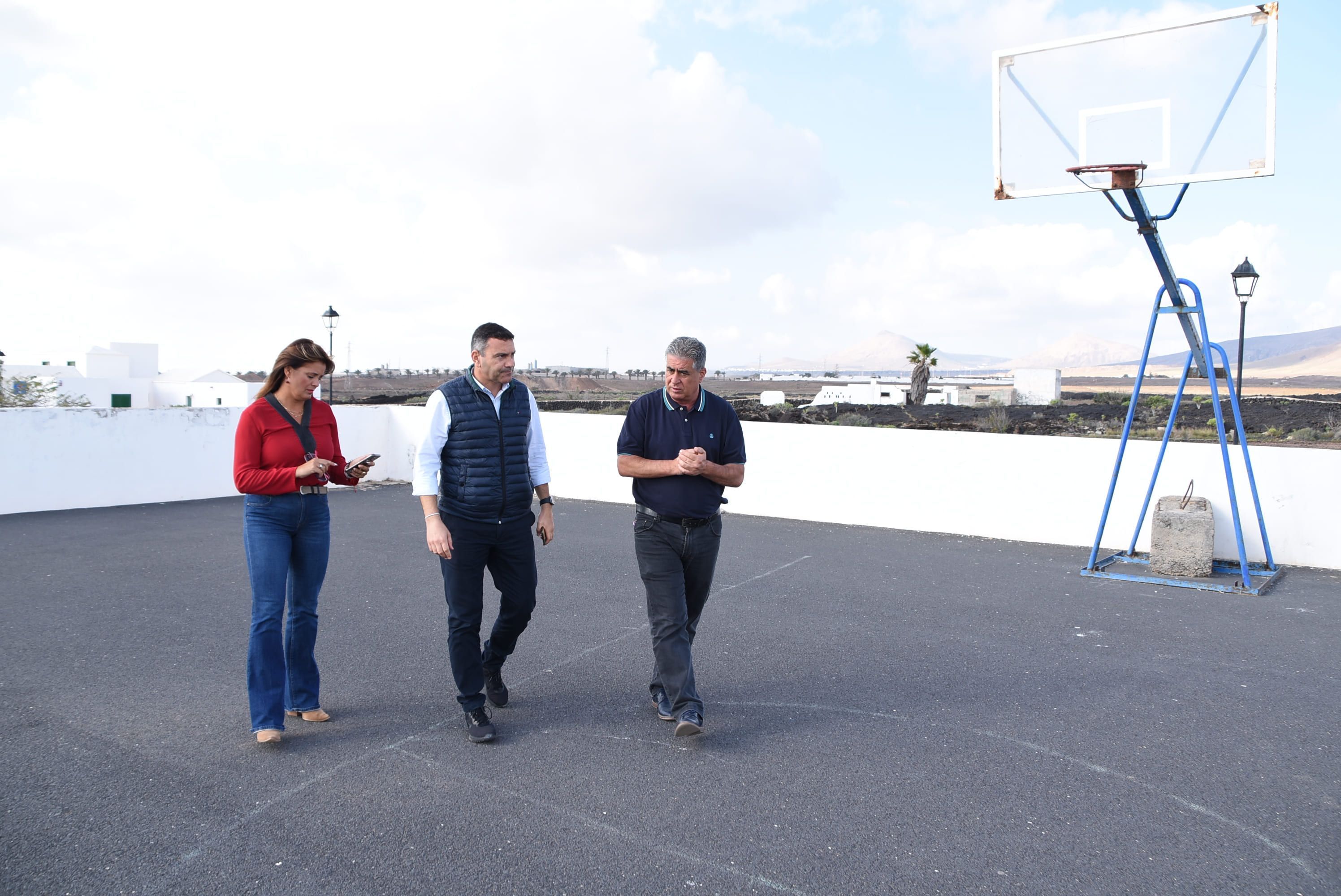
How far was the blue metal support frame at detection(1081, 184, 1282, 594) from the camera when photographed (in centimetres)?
737

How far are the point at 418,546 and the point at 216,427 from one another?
572 cm

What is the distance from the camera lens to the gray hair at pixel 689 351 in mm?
4094

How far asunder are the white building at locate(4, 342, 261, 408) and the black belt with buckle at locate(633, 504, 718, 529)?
30230mm

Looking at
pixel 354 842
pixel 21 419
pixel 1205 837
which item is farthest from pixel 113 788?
pixel 21 419

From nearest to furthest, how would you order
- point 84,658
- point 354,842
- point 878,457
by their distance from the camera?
point 354,842
point 84,658
point 878,457

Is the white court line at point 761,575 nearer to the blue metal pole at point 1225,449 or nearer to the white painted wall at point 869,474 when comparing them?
the white painted wall at point 869,474

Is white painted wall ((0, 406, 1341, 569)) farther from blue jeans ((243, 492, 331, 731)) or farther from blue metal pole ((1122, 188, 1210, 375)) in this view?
blue jeans ((243, 492, 331, 731))

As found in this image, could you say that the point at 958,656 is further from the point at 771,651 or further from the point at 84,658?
the point at 84,658

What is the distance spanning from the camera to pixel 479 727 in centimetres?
397

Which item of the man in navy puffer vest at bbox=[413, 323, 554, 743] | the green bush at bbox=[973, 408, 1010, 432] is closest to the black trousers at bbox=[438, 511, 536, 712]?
the man in navy puffer vest at bbox=[413, 323, 554, 743]

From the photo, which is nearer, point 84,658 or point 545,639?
point 84,658

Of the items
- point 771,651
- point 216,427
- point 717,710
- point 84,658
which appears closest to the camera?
point 717,710

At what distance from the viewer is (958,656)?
544cm

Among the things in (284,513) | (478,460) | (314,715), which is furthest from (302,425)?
(314,715)
